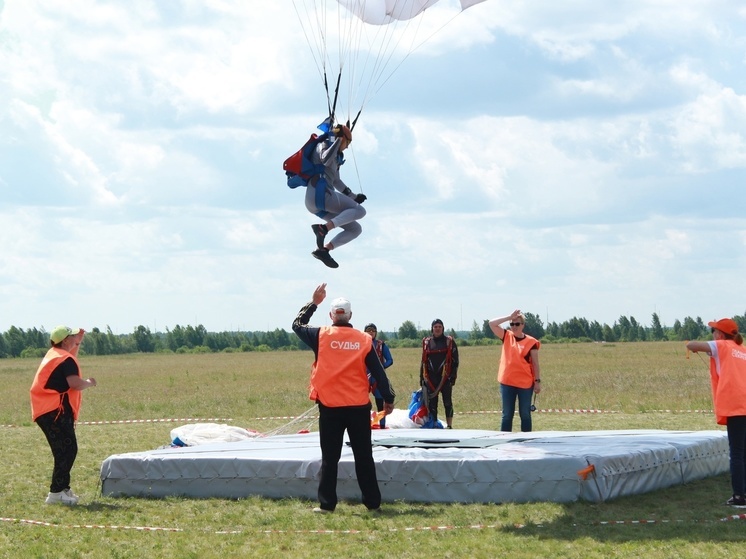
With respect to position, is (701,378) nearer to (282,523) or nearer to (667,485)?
(667,485)

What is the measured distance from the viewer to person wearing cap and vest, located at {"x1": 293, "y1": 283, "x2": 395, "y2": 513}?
808 centimetres

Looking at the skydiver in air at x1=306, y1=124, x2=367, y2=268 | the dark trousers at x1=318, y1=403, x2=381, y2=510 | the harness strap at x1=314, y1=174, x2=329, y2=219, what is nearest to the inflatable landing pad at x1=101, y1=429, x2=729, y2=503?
the dark trousers at x1=318, y1=403, x2=381, y2=510

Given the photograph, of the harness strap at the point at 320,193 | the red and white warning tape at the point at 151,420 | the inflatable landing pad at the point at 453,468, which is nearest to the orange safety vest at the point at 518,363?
the inflatable landing pad at the point at 453,468

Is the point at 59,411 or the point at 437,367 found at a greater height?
the point at 437,367

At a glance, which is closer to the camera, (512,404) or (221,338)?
(512,404)

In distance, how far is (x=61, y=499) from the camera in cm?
872

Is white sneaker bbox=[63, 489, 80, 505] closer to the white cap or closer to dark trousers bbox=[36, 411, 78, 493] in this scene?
dark trousers bbox=[36, 411, 78, 493]

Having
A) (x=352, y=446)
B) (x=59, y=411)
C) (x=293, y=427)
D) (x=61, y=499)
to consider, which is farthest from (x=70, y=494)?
(x=293, y=427)

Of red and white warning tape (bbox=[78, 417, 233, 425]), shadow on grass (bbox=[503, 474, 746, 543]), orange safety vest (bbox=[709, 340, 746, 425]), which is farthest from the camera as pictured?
red and white warning tape (bbox=[78, 417, 233, 425])

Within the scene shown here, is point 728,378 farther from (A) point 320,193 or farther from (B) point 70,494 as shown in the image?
(B) point 70,494

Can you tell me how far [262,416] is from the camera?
1822cm

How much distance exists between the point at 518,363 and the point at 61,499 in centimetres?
515

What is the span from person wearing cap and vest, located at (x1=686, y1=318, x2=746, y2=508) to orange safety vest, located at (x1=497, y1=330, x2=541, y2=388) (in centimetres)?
357

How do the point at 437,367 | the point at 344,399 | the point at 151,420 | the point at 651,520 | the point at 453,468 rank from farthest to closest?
the point at 151,420, the point at 437,367, the point at 453,468, the point at 344,399, the point at 651,520
